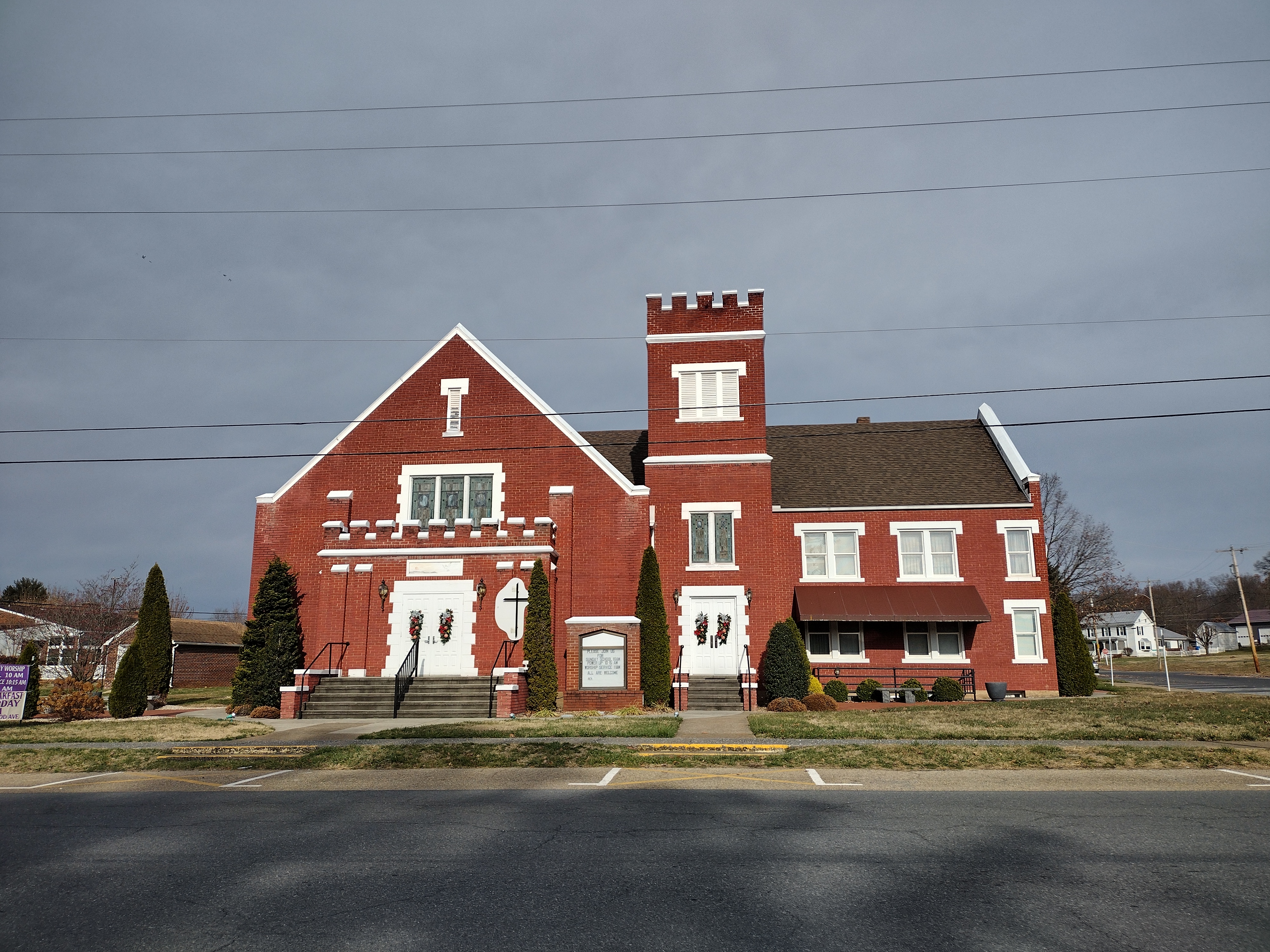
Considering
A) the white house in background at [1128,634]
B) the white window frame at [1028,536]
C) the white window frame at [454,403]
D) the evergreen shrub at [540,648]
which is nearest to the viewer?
the evergreen shrub at [540,648]

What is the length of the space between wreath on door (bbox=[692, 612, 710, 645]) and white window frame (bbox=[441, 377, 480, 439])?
32.6 ft

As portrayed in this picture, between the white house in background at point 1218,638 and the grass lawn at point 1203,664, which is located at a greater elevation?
the white house in background at point 1218,638

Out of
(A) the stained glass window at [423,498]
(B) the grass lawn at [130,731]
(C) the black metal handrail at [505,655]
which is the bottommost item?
(B) the grass lawn at [130,731]

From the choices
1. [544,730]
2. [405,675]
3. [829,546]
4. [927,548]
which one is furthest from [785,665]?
[405,675]

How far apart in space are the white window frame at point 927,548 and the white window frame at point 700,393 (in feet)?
22.8

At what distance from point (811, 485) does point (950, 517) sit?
4918 millimetres

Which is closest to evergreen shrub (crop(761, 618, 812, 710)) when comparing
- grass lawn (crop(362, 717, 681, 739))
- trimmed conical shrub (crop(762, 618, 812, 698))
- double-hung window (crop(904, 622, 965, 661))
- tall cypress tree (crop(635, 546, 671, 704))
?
trimmed conical shrub (crop(762, 618, 812, 698))

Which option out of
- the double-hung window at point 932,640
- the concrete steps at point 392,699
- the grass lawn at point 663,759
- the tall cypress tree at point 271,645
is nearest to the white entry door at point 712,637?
the double-hung window at point 932,640

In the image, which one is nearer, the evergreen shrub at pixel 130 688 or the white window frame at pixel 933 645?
the evergreen shrub at pixel 130 688

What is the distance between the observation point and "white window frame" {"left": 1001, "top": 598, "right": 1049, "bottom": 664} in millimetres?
28922

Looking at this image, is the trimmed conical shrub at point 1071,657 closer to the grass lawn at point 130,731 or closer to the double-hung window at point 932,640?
the double-hung window at point 932,640

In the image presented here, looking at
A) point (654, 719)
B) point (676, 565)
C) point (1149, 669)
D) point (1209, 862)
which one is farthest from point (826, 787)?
point (1149, 669)

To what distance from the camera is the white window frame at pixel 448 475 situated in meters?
27.9

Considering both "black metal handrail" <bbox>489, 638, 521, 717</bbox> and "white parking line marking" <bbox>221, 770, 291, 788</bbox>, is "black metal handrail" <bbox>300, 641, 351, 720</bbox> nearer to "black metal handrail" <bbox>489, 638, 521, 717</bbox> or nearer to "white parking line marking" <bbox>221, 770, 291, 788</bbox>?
"black metal handrail" <bbox>489, 638, 521, 717</bbox>
